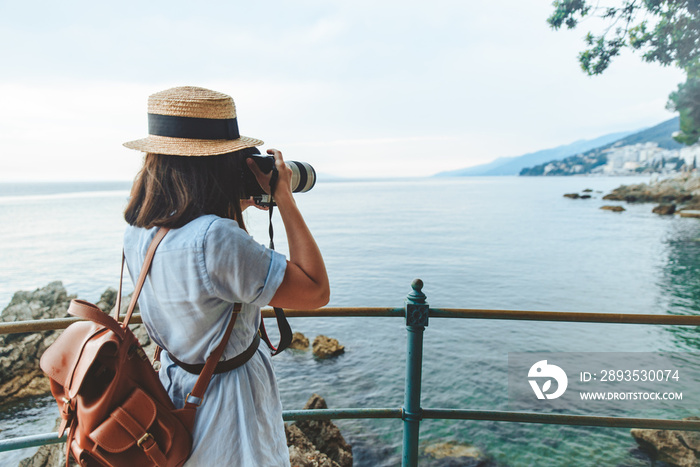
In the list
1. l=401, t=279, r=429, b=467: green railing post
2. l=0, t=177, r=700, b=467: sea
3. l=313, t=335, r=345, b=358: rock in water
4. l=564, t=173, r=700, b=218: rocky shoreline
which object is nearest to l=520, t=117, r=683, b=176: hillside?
l=564, t=173, r=700, b=218: rocky shoreline

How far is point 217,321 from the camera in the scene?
3.84ft

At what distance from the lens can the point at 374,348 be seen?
13.5 metres

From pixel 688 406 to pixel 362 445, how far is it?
265 inches

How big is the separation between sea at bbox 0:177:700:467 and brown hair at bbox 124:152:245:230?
22cm

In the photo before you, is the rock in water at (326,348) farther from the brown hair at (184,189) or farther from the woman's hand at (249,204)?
the brown hair at (184,189)

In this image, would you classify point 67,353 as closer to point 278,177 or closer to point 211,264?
point 211,264

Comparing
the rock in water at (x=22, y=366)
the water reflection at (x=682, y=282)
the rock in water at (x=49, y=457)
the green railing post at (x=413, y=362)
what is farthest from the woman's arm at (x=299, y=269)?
the water reflection at (x=682, y=282)

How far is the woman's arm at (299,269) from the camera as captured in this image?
1.12m

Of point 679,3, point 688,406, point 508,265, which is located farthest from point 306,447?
point 508,265

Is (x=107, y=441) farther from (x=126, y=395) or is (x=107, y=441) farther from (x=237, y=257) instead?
(x=237, y=257)

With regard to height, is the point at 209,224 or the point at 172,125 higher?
the point at 172,125

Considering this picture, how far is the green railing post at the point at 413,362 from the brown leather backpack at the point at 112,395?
98cm

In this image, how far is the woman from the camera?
108 cm

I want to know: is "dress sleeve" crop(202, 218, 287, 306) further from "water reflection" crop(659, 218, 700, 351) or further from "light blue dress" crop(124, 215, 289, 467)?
"water reflection" crop(659, 218, 700, 351)
